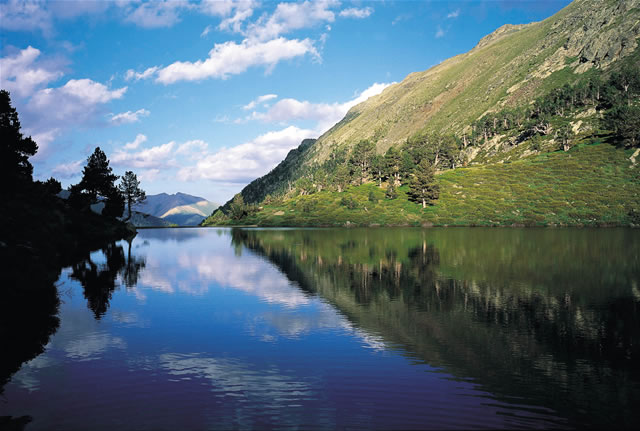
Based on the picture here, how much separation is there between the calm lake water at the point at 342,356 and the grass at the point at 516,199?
111 metres

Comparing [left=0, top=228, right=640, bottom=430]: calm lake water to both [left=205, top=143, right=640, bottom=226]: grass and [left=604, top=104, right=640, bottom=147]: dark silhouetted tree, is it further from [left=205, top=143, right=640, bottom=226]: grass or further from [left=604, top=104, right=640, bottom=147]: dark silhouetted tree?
[left=604, top=104, right=640, bottom=147]: dark silhouetted tree

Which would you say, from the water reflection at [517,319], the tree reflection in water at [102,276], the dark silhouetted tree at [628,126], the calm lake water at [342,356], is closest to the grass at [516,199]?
the dark silhouetted tree at [628,126]

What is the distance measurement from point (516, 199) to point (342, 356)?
498 ft

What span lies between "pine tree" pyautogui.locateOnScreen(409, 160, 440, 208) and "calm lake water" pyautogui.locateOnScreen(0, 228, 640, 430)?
129m

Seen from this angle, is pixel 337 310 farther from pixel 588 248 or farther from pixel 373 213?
pixel 373 213

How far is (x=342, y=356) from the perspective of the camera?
1502 centimetres

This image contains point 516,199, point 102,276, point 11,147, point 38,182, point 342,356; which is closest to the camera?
point 342,356

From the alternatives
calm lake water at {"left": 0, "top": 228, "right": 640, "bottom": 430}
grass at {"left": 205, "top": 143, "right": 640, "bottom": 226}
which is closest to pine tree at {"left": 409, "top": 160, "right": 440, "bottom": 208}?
grass at {"left": 205, "top": 143, "right": 640, "bottom": 226}

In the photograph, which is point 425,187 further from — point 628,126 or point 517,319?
point 517,319

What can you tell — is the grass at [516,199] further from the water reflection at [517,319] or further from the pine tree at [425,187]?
the water reflection at [517,319]

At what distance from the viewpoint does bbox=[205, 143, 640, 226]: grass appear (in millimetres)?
127062

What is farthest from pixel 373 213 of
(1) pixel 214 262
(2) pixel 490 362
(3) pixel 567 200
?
(2) pixel 490 362

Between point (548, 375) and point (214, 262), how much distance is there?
4133cm

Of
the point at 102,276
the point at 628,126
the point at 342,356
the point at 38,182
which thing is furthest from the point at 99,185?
the point at 628,126
